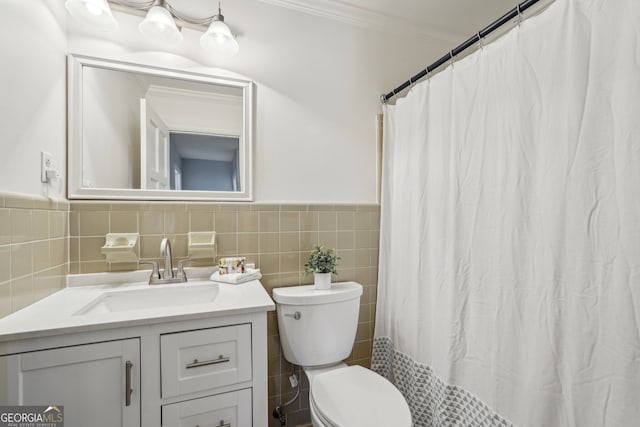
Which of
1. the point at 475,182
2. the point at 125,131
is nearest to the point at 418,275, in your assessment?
the point at 475,182

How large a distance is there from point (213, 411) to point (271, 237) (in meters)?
0.79

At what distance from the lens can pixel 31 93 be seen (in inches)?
39.4

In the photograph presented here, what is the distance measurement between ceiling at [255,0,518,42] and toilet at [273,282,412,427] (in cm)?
155

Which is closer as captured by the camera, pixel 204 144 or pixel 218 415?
pixel 218 415

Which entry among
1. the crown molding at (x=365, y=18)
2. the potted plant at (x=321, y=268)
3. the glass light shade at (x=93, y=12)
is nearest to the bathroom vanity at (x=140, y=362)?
the potted plant at (x=321, y=268)

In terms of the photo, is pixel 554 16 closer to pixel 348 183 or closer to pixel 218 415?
pixel 348 183

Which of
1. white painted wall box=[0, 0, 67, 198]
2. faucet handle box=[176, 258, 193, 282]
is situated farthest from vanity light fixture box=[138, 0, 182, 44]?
faucet handle box=[176, 258, 193, 282]

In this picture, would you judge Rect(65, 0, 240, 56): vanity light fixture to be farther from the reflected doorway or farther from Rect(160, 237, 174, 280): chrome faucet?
Rect(160, 237, 174, 280): chrome faucet

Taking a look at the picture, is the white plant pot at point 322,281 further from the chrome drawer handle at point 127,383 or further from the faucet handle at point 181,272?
the chrome drawer handle at point 127,383

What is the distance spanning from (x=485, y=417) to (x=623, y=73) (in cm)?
116

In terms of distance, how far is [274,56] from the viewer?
154 cm

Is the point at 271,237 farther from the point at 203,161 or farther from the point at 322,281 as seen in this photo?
the point at 203,161

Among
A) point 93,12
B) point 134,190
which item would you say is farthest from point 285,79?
point 134,190

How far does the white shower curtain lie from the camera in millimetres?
719
